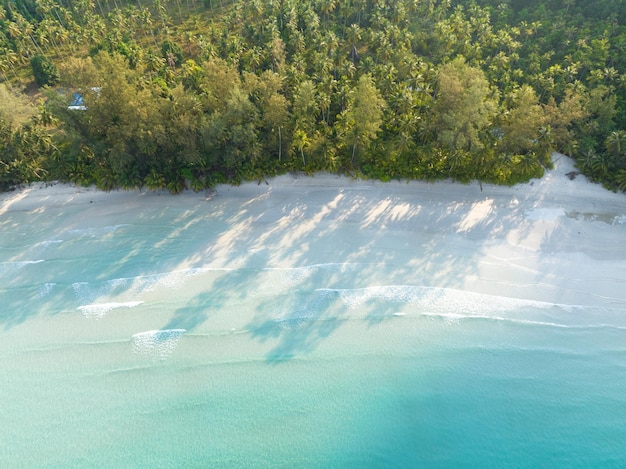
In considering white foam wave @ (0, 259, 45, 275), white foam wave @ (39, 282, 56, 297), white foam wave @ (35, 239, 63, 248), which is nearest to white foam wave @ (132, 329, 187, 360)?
white foam wave @ (39, 282, 56, 297)

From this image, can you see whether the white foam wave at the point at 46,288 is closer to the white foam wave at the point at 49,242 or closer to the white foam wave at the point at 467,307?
the white foam wave at the point at 49,242

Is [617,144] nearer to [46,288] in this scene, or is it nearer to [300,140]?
[300,140]

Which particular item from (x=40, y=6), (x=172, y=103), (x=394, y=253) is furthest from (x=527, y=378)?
(x=40, y=6)

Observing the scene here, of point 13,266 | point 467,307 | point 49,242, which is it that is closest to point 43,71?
point 49,242

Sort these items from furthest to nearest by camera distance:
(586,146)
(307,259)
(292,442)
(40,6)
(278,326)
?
1. (40,6)
2. (586,146)
3. (307,259)
4. (278,326)
5. (292,442)

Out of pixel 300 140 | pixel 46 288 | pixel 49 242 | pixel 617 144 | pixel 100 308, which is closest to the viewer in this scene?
pixel 100 308

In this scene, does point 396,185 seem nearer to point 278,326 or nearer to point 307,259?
point 307,259

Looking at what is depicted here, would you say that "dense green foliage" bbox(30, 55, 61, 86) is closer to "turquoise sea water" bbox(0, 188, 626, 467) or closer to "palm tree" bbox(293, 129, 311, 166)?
"turquoise sea water" bbox(0, 188, 626, 467)
